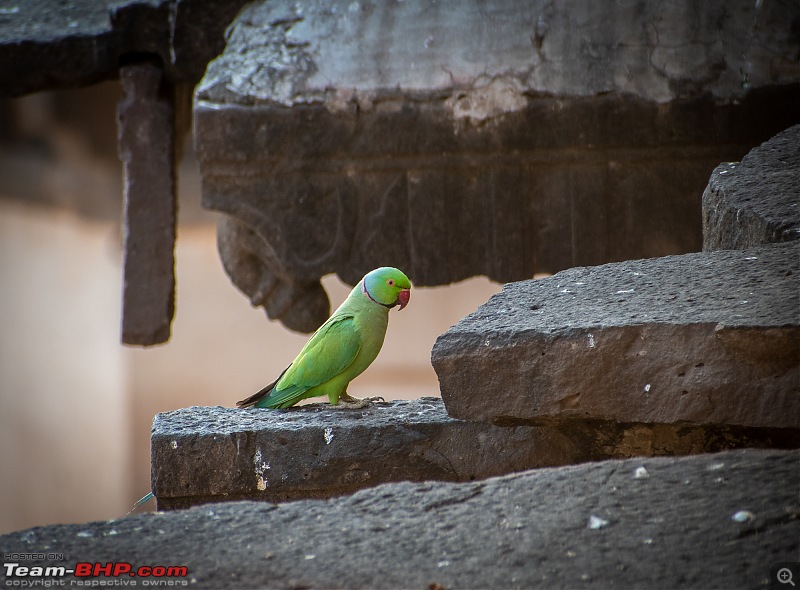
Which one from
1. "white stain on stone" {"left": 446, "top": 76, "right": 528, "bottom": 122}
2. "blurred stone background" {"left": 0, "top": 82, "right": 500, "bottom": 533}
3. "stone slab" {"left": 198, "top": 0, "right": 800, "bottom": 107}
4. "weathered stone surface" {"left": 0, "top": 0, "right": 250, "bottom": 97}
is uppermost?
"weathered stone surface" {"left": 0, "top": 0, "right": 250, "bottom": 97}

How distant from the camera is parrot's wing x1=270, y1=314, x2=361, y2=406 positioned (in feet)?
8.98

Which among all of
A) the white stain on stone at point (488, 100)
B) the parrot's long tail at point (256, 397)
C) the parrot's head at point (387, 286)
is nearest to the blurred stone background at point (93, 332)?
the white stain on stone at point (488, 100)

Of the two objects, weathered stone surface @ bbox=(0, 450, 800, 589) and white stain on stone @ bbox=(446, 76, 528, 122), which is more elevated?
white stain on stone @ bbox=(446, 76, 528, 122)

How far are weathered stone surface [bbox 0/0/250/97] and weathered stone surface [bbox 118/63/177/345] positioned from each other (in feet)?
0.36

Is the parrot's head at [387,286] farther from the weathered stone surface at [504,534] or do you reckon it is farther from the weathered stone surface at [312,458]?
the weathered stone surface at [504,534]

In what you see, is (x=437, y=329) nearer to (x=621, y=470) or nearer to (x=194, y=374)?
(x=194, y=374)

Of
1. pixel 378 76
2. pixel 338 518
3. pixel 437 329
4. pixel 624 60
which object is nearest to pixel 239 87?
pixel 378 76

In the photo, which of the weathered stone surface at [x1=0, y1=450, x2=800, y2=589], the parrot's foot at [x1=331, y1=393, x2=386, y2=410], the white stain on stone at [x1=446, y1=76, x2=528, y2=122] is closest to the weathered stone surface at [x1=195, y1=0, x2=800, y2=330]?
the white stain on stone at [x1=446, y1=76, x2=528, y2=122]

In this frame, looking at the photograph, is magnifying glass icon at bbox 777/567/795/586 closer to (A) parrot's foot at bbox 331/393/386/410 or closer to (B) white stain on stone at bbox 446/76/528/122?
(A) parrot's foot at bbox 331/393/386/410

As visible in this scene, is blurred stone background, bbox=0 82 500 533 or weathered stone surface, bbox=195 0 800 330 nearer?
weathered stone surface, bbox=195 0 800 330

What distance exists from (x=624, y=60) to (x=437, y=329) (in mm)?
3968

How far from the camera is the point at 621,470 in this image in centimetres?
178

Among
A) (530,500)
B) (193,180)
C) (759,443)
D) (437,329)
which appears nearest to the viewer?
(530,500)

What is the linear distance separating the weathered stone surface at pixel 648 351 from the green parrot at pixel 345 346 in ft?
1.84
